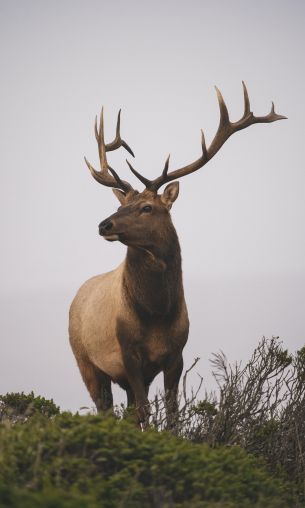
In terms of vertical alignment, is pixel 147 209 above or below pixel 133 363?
above

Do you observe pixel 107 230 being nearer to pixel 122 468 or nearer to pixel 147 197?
pixel 147 197

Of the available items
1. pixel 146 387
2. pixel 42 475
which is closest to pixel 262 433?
pixel 146 387

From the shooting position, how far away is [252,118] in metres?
8.80

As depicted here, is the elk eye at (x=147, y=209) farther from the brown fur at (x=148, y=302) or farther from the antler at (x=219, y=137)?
the antler at (x=219, y=137)

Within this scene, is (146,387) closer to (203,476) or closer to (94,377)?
(94,377)

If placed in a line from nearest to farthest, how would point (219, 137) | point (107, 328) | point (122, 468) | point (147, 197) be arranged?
point (122, 468), point (147, 197), point (107, 328), point (219, 137)

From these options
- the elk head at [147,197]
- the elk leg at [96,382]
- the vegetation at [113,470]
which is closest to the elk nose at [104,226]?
the elk head at [147,197]

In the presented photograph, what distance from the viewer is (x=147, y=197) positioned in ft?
25.0

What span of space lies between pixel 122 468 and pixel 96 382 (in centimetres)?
530

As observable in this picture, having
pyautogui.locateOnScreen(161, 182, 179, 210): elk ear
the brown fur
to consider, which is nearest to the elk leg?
the brown fur

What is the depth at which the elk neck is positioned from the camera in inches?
288

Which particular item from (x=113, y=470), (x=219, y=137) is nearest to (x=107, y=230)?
(x=219, y=137)

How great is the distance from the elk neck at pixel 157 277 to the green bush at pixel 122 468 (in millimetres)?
3108

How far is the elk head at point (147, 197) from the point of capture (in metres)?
7.13
